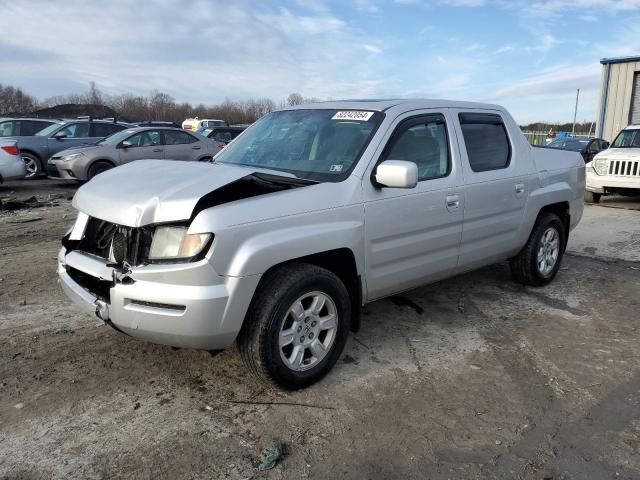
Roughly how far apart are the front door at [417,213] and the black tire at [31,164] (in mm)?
12760

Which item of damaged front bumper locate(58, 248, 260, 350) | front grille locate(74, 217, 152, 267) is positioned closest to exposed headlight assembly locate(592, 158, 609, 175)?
damaged front bumper locate(58, 248, 260, 350)

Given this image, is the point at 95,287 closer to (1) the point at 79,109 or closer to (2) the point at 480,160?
(2) the point at 480,160

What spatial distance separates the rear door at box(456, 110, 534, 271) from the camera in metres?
4.36

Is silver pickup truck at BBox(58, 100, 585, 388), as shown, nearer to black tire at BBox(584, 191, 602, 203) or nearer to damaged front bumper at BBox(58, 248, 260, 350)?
damaged front bumper at BBox(58, 248, 260, 350)

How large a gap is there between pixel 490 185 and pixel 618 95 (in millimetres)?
18996

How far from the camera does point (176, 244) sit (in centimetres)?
294

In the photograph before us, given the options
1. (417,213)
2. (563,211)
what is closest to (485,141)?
(417,213)

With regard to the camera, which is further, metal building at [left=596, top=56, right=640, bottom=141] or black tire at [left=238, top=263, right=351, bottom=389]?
metal building at [left=596, top=56, right=640, bottom=141]

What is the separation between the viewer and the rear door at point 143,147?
41.8ft

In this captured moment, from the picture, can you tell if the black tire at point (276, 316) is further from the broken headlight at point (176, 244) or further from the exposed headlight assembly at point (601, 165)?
the exposed headlight assembly at point (601, 165)

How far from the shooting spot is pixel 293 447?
2809 millimetres

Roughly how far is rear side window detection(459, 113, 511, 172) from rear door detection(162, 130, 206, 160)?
9994mm

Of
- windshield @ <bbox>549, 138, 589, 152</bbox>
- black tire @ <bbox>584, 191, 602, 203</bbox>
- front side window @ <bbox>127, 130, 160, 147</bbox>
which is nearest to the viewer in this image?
black tire @ <bbox>584, 191, 602, 203</bbox>

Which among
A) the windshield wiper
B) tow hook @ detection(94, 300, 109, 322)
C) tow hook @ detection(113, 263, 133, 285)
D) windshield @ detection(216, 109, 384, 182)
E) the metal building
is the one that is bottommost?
tow hook @ detection(94, 300, 109, 322)
